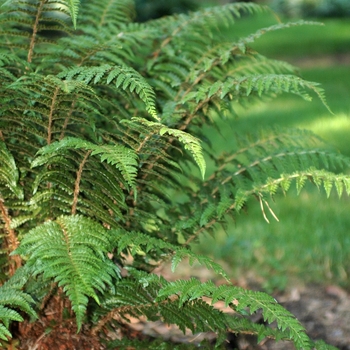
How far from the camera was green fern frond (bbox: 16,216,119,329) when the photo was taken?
1.59 meters

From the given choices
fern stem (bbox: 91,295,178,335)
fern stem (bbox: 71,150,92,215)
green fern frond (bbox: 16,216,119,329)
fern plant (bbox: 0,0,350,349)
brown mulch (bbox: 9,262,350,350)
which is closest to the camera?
green fern frond (bbox: 16,216,119,329)

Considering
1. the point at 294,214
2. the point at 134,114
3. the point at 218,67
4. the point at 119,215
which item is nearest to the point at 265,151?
the point at 218,67

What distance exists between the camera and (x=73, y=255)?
1694mm

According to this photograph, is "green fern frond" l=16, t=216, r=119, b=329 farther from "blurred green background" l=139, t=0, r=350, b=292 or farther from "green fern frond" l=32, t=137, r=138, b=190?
"blurred green background" l=139, t=0, r=350, b=292

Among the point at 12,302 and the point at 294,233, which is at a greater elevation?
the point at 12,302

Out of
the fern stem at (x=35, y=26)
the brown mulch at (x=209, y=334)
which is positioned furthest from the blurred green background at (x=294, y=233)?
the fern stem at (x=35, y=26)

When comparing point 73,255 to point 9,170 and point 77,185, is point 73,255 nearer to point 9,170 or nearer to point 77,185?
point 77,185

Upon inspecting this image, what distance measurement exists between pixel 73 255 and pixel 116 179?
375mm

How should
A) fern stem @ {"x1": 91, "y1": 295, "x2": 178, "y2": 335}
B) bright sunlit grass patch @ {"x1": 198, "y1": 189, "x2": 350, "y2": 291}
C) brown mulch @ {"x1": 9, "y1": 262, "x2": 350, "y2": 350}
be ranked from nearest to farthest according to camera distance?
fern stem @ {"x1": 91, "y1": 295, "x2": 178, "y2": 335} < brown mulch @ {"x1": 9, "y1": 262, "x2": 350, "y2": 350} < bright sunlit grass patch @ {"x1": 198, "y1": 189, "x2": 350, "y2": 291}

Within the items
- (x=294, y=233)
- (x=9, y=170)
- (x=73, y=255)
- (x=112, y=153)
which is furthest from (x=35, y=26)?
(x=294, y=233)

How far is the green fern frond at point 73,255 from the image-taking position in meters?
1.59

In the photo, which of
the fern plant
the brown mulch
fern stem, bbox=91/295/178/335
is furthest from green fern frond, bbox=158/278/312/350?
the brown mulch

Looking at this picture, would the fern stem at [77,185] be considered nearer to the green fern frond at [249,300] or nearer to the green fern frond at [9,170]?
the green fern frond at [9,170]

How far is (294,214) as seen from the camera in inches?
164
